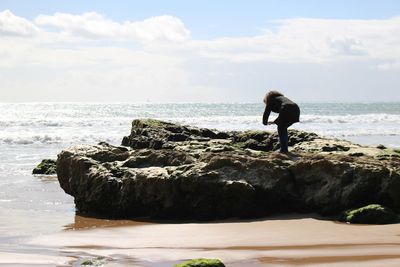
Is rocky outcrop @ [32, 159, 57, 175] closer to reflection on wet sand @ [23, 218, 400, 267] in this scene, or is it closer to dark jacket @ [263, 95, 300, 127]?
reflection on wet sand @ [23, 218, 400, 267]

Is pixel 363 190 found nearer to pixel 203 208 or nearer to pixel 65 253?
pixel 203 208

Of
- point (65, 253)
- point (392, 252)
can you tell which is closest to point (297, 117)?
point (392, 252)

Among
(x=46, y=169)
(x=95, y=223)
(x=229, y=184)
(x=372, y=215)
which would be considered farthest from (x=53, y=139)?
(x=372, y=215)

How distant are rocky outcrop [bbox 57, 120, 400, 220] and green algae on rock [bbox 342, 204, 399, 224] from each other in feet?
1.19

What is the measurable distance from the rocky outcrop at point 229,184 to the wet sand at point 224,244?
0.42 metres

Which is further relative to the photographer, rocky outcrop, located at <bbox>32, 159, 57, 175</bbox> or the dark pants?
rocky outcrop, located at <bbox>32, 159, 57, 175</bbox>

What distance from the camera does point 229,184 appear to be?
9625 mm

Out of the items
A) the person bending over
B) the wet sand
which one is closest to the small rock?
the person bending over

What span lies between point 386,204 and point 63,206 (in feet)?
20.5

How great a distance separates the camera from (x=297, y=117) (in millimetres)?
11680

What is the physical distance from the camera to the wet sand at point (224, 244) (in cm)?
713

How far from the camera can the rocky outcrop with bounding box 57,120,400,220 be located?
9.52 metres

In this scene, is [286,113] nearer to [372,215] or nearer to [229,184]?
[229,184]

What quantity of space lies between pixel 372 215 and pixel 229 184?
88.8 inches
